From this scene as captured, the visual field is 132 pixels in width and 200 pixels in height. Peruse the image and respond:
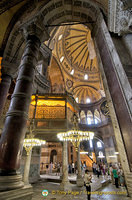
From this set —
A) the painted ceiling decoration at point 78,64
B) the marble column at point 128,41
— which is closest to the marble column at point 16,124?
the marble column at point 128,41

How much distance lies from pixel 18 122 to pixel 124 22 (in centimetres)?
357

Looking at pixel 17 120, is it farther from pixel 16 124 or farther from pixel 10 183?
pixel 10 183

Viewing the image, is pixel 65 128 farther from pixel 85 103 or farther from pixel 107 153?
pixel 85 103

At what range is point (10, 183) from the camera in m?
1.90

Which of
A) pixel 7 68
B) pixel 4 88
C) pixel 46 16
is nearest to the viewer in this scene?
pixel 46 16

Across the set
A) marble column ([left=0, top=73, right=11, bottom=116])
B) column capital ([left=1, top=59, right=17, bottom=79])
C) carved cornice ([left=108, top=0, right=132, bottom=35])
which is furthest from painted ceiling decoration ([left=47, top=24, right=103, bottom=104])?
carved cornice ([left=108, top=0, right=132, bottom=35])

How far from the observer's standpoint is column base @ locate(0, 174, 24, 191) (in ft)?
5.98

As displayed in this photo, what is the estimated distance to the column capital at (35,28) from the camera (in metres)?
4.26

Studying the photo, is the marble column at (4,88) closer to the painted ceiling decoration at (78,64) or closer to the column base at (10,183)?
the column base at (10,183)

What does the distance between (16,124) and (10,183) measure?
45.2 inches

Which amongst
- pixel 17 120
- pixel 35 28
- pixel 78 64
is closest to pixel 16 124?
pixel 17 120

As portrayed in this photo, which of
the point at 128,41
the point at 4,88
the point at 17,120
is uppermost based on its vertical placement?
the point at 4,88

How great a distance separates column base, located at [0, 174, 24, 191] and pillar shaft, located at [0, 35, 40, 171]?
0.15m

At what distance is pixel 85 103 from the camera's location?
2275 cm
